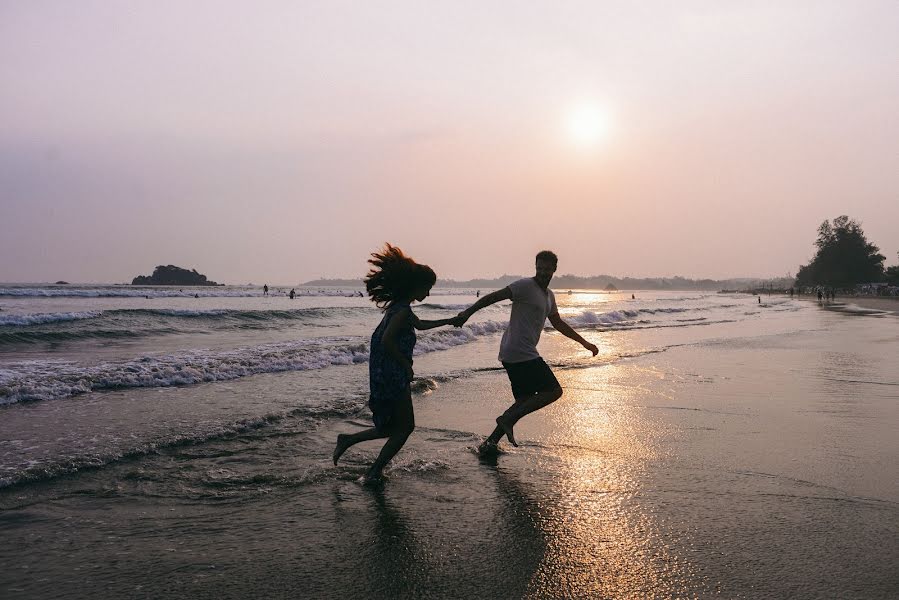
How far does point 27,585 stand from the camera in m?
2.95

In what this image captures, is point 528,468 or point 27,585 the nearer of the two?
point 27,585

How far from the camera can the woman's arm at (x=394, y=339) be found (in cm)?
465

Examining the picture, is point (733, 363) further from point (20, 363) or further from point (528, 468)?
point (20, 363)

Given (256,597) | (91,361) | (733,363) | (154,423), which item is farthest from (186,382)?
(733,363)

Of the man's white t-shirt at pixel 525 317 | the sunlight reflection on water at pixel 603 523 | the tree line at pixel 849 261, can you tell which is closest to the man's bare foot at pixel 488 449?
the sunlight reflection on water at pixel 603 523

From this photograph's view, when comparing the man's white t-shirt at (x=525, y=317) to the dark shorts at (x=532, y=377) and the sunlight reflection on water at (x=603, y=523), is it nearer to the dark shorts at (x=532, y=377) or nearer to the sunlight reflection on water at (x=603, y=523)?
the dark shorts at (x=532, y=377)

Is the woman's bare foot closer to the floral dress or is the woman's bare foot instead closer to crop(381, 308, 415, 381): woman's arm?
the floral dress

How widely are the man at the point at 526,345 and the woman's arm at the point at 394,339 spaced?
1130 millimetres

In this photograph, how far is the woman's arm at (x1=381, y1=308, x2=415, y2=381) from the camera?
15.3 ft

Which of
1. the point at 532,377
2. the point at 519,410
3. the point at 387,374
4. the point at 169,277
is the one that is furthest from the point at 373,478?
the point at 169,277

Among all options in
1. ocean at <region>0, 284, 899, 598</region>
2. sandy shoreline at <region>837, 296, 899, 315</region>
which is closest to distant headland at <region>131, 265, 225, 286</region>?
sandy shoreline at <region>837, 296, 899, 315</region>

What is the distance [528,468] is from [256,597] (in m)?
2.79

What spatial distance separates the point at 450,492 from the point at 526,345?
6.08 ft

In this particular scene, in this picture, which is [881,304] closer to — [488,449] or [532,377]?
[532,377]
